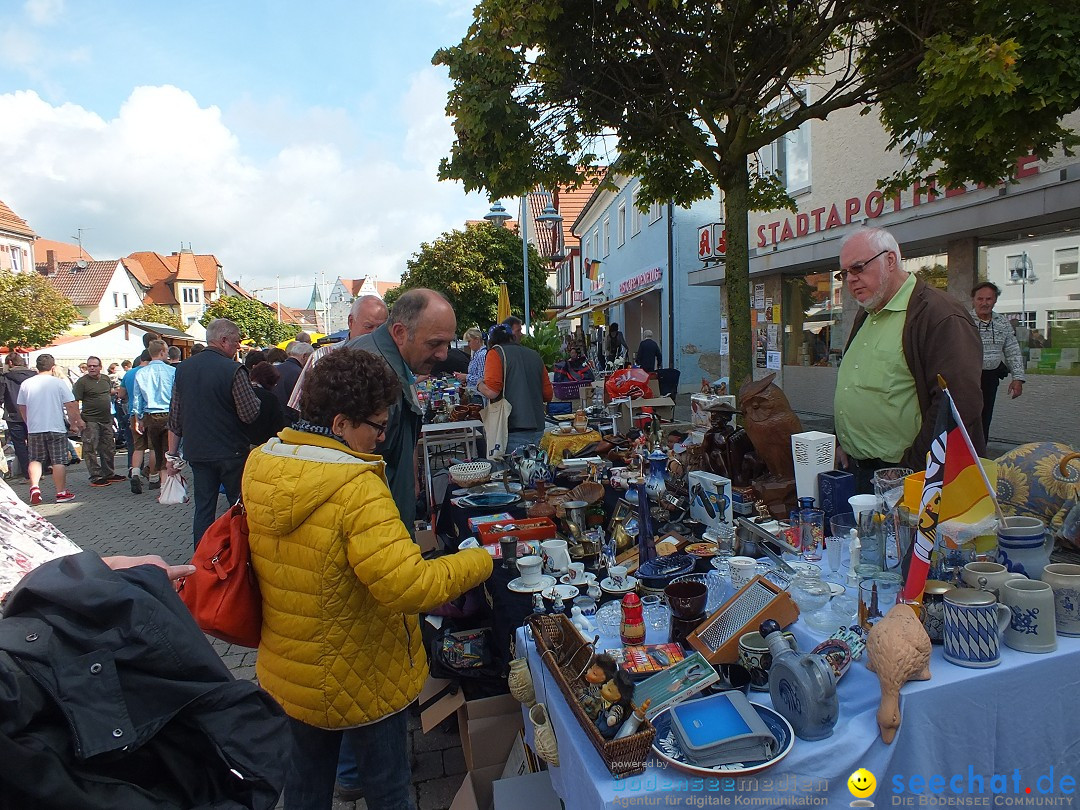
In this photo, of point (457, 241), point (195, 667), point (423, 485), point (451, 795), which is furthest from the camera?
point (457, 241)

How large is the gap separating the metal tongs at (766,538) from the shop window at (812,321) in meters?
8.81

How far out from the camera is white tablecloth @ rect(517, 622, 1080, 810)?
4.51 feet

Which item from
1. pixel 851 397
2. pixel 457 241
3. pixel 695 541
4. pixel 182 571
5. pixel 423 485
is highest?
pixel 457 241

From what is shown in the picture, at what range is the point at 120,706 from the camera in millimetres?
977

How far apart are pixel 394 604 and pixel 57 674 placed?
786mm

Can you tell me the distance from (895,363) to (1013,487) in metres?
0.78

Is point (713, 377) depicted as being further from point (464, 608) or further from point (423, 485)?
point (464, 608)

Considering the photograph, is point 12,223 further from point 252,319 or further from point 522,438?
point 522,438

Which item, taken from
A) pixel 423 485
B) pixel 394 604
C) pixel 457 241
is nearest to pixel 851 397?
pixel 394 604

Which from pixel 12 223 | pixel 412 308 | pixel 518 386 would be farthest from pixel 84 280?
pixel 412 308

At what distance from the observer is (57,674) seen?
3.06ft

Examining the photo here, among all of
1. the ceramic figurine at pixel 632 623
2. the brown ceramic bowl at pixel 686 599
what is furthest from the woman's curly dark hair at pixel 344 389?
the brown ceramic bowl at pixel 686 599

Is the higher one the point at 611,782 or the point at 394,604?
the point at 394,604

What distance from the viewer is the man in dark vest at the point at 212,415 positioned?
Answer: 15.7ft
